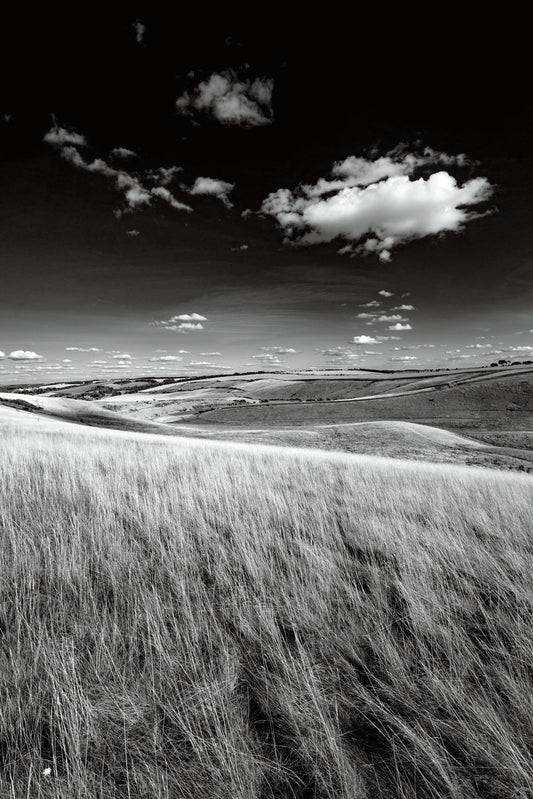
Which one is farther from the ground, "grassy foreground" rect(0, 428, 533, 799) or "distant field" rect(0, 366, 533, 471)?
"grassy foreground" rect(0, 428, 533, 799)

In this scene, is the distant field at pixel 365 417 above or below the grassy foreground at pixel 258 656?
below

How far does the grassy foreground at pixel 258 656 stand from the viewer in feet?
6.01

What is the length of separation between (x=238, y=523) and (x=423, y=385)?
84708 mm

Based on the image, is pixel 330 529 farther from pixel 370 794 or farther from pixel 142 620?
pixel 370 794

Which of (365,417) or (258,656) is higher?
(258,656)

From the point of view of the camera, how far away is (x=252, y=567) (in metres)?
3.78

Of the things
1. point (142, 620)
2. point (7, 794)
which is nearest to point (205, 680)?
point (142, 620)

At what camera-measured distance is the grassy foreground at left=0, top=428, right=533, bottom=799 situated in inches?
72.2

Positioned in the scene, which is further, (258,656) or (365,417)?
(365,417)

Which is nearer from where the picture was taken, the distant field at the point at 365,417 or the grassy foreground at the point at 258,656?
the grassy foreground at the point at 258,656

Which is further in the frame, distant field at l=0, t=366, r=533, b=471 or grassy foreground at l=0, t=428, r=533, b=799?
distant field at l=0, t=366, r=533, b=471

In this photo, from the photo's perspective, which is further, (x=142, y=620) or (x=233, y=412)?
(x=233, y=412)

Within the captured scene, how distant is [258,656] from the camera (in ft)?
8.57

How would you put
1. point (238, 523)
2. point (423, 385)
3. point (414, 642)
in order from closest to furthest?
1. point (414, 642)
2. point (238, 523)
3. point (423, 385)
